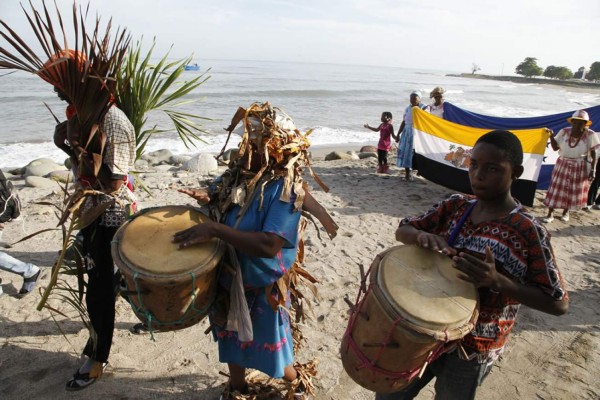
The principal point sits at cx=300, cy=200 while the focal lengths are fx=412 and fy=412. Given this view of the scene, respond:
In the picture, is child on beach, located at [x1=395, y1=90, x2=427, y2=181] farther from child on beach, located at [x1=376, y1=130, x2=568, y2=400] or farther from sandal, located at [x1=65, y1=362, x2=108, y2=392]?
sandal, located at [x1=65, y1=362, x2=108, y2=392]

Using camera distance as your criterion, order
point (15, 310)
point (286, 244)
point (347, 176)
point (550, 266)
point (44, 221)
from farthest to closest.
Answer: point (347, 176) → point (44, 221) → point (15, 310) → point (286, 244) → point (550, 266)

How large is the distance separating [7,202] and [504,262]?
372 cm

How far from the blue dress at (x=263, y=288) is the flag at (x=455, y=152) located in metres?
5.62

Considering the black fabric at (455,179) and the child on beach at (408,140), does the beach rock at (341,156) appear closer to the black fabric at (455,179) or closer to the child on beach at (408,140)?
the child on beach at (408,140)

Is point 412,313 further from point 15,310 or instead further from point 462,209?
point 15,310

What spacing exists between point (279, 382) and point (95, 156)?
5.80 ft

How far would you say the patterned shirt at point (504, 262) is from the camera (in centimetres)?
150

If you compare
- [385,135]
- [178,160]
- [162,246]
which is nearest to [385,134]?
[385,135]

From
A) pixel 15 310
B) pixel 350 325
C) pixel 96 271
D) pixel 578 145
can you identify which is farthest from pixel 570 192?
pixel 15 310

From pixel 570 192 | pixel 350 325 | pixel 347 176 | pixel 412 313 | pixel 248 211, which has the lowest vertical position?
pixel 347 176

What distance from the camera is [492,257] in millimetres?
1476

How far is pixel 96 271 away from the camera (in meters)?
2.54

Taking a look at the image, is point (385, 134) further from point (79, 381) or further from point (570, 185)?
point (79, 381)

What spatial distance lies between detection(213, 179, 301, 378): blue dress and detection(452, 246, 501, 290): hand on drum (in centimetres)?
76
